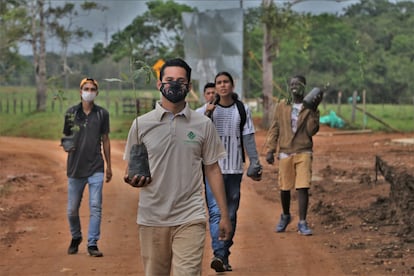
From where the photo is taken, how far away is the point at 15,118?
40.0 meters

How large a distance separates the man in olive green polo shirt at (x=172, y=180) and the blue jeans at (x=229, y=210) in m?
2.36

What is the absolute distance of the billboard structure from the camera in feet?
90.3

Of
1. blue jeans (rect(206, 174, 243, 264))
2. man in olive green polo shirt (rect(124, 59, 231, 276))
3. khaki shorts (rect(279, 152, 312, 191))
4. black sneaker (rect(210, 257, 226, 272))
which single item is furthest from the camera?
khaki shorts (rect(279, 152, 312, 191))

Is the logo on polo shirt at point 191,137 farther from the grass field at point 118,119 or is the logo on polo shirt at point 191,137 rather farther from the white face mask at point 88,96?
the grass field at point 118,119

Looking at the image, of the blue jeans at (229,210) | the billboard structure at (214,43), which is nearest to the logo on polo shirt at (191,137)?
the blue jeans at (229,210)

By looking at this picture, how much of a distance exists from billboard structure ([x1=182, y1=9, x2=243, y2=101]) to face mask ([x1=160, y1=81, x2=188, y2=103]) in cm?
2186

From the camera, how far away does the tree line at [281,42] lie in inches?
1262

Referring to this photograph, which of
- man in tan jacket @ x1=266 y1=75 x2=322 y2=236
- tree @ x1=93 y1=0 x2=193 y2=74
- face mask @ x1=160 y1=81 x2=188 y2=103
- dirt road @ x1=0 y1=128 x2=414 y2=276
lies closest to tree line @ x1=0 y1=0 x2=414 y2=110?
tree @ x1=93 y1=0 x2=193 y2=74

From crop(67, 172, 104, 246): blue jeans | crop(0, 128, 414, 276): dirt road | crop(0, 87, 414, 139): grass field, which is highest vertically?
crop(67, 172, 104, 246): blue jeans

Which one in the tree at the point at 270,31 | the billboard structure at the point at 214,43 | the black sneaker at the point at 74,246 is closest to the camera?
the black sneaker at the point at 74,246

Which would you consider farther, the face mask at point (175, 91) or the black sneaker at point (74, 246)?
the black sneaker at point (74, 246)

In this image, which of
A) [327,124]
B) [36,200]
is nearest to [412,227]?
[36,200]

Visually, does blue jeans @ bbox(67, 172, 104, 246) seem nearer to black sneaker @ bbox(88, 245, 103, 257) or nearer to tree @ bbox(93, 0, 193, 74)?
black sneaker @ bbox(88, 245, 103, 257)

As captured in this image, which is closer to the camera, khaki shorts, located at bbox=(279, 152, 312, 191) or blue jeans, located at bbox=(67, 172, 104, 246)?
blue jeans, located at bbox=(67, 172, 104, 246)
